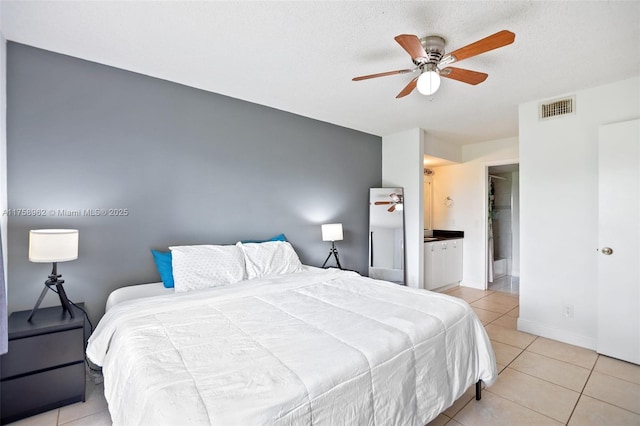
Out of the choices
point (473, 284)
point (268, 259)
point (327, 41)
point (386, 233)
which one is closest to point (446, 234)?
point (473, 284)

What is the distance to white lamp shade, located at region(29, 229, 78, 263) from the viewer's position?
193cm

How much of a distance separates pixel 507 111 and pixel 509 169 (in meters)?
2.77

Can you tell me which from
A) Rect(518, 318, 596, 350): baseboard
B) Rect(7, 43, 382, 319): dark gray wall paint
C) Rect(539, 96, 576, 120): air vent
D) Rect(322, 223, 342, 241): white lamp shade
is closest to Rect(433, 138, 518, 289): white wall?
Rect(539, 96, 576, 120): air vent

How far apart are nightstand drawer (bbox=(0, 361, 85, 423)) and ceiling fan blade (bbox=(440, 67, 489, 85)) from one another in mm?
3261

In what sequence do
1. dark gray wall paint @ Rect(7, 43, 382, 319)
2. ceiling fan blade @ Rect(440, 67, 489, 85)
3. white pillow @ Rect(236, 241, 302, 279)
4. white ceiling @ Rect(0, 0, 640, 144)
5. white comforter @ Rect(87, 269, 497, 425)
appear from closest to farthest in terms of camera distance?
white comforter @ Rect(87, 269, 497, 425) → white ceiling @ Rect(0, 0, 640, 144) → ceiling fan blade @ Rect(440, 67, 489, 85) → dark gray wall paint @ Rect(7, 43, 382, 319) → white pillow @ Rect(236, 241, 302, 279)

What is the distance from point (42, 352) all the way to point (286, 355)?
5.73 feet

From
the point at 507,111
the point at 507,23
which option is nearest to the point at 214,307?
the point at 507,23

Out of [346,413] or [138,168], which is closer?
[346,413]

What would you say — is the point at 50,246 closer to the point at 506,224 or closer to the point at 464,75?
the point at 464,75

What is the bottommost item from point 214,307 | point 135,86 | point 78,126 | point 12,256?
point 214,307

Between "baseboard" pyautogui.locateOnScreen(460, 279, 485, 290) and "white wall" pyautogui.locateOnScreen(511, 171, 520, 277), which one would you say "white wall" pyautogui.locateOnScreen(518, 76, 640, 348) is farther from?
"white wall" pyautogui.locateOnScreen(511, 171, 520, 277)

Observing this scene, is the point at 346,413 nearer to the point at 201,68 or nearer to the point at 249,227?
the point at 249,227

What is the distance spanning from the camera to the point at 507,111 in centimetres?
355

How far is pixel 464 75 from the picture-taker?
2080 millimetres
